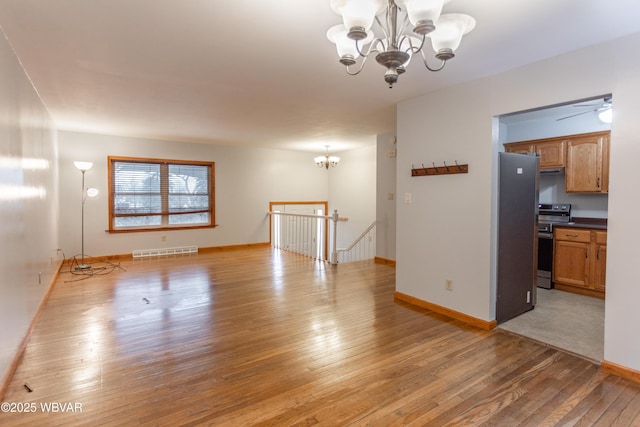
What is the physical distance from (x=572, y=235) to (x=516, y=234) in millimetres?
1497

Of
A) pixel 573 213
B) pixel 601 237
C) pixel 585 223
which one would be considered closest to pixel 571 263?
pixel 601 237

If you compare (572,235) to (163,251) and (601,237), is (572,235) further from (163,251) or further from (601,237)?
(163,251)

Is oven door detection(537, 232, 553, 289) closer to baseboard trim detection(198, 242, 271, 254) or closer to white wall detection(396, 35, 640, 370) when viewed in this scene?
white wall detection(396, 35, 640, 370)

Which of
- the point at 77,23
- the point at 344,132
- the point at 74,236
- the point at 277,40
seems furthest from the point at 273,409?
the point at 74,236

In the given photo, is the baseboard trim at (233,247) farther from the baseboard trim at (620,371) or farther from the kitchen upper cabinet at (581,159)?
the baseboard trim at (620,371)

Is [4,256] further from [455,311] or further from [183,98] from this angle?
[455,311]

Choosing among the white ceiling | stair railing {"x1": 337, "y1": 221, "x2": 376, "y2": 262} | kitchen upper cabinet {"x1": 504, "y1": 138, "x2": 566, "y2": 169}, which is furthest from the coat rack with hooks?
stair railing {"x1": 337, "y1": 221, "x2": 376, "y2": 262}

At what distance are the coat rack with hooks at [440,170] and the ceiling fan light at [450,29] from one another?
180 cm

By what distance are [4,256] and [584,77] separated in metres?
4.45

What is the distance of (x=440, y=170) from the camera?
3596 mm

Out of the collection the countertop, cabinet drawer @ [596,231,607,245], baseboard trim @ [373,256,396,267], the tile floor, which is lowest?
the tile floor

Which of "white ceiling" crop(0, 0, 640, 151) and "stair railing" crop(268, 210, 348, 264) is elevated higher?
"white ceiling" crop(0, 0, 640, 151)

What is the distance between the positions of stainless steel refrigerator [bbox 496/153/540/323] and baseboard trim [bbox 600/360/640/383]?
0.94 meters

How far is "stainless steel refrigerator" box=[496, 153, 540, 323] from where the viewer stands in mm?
3346
